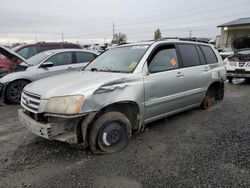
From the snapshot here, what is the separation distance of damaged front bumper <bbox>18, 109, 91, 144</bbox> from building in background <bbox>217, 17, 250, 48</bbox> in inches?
1236

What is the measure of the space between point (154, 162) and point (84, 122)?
3.74 ft

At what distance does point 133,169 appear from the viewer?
3.02 meters

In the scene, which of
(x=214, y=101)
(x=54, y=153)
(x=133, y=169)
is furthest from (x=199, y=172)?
(x=214, y=101)

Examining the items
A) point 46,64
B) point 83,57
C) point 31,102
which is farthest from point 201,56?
point 46,64

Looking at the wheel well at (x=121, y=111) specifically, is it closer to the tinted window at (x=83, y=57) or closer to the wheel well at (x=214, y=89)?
the wheel well at (x=214, y=89)

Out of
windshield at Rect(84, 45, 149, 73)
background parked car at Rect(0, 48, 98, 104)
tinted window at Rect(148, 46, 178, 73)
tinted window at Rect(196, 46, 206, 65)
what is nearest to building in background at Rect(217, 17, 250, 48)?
background parked car at Rect(0, 48, 98, 104)

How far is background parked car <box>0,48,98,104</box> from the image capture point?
20.9ft

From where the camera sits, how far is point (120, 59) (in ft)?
14.0

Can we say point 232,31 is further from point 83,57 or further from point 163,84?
point 163,84

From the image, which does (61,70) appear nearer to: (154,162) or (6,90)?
(6,90)

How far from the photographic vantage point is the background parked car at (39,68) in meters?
6.38

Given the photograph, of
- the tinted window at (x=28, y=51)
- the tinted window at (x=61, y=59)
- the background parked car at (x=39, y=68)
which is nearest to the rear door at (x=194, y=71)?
the background parked car at (x=39, y=68)

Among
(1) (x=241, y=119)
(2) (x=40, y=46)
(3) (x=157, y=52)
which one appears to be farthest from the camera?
(2) (x=40, y=46)

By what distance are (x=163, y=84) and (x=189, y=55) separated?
48.6 inches
